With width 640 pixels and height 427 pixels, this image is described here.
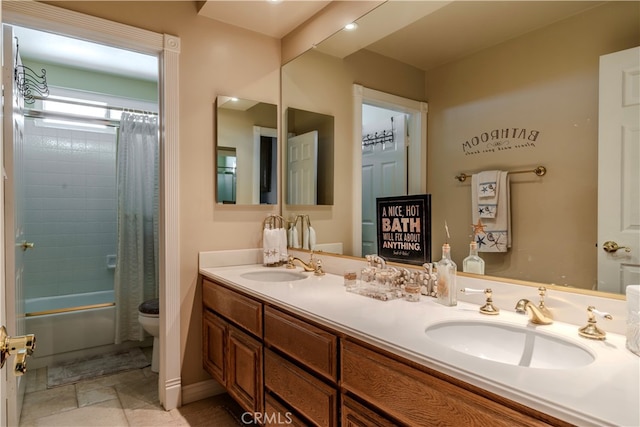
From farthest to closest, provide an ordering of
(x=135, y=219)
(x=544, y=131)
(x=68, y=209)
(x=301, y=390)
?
(x=68, y=209) → (x=135, y=219) → (x=301, y=390) → (x=544, y=131)

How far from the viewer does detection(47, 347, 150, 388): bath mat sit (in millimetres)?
2527

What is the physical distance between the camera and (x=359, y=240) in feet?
6.60

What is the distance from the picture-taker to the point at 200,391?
2.26 m

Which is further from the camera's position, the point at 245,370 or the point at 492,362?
the point at 245,370

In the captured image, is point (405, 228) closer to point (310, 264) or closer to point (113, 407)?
point (310, 264)

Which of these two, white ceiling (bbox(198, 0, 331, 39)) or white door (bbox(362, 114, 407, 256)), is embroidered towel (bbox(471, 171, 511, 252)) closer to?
white door (bbox(362, 114, 407, 256))

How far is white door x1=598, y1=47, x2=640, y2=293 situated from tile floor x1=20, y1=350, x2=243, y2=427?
1.88m

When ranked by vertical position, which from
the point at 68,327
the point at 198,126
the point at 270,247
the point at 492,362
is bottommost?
the point at 68,327

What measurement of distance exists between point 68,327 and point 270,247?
182 centimetres

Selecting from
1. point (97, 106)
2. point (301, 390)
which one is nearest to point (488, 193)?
point (301, 390)

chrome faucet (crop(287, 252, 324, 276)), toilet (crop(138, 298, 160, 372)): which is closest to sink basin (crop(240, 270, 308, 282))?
chrome faucet (crop(287, 252, 324, 276))

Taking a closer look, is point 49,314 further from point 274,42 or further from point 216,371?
point 274,42

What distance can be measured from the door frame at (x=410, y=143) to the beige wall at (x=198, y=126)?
31.3 inches

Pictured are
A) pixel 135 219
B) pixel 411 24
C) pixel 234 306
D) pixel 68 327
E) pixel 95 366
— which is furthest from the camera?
pixel 135 219
